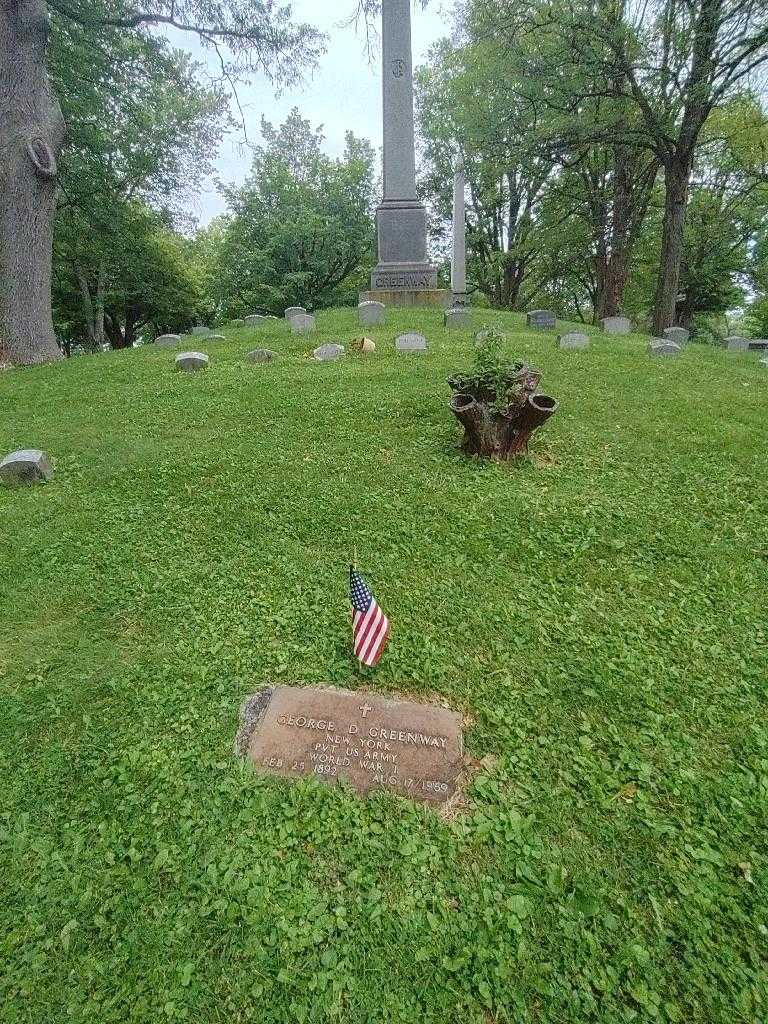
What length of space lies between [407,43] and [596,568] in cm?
1387

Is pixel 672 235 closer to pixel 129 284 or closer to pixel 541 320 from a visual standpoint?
pixel 541 320

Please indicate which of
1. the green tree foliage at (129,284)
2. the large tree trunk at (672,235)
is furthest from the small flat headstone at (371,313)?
the green tree foliage at (129,284)

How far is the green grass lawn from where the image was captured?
1740 millimetres

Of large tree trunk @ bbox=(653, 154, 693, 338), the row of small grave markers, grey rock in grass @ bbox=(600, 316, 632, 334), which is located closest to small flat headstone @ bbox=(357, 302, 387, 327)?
the row of small grave markers

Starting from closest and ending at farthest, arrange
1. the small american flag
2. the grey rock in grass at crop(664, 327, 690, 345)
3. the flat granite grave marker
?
the flat granite grave marker, the small american flag, the grey rock in grass at crop(664, 327, 690, 345)

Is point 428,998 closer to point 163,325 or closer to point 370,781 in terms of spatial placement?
point 370,781

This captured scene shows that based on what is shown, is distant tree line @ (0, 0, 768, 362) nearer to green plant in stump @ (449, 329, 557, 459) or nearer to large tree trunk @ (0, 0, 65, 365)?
large tree trunk @ (0, 0, 65, 365)

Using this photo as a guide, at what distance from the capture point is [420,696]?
8.87ft

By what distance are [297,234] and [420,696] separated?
21.3 meters

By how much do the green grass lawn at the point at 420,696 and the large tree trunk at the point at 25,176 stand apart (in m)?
6.12

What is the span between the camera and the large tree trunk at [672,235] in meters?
11.4

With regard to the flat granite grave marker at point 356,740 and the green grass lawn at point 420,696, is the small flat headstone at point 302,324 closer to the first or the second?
the green grass lawn at point 420,696

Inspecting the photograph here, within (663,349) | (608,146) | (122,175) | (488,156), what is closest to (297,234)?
(122,175)

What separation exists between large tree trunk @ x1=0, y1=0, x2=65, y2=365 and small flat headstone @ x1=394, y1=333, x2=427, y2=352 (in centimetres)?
703
